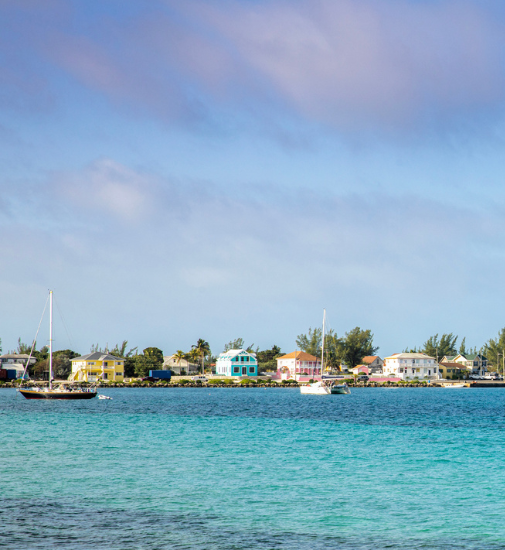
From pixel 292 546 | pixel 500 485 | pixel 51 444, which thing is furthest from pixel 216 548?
pixel 51 444

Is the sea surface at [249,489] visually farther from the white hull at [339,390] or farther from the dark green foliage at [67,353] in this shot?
the dark green foliage at [67,353]

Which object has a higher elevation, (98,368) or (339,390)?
(98,368)

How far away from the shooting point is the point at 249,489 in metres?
27.0

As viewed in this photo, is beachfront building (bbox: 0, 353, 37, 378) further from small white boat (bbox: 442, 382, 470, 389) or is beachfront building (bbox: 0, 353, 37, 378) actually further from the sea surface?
the sea surface

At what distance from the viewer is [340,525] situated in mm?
21125

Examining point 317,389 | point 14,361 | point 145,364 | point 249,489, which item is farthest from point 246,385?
point 249,489

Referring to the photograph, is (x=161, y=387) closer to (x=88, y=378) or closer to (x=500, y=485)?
(x=88, y=378)

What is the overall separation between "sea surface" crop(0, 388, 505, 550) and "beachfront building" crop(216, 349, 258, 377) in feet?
430

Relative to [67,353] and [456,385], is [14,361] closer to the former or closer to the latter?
[67,353]

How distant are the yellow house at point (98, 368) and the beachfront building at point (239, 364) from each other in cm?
3148

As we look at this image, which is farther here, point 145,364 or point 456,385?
point 456,385

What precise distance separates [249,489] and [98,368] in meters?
140

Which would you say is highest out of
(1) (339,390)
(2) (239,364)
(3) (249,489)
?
(2) (239,364)

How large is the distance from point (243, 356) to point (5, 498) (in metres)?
161
